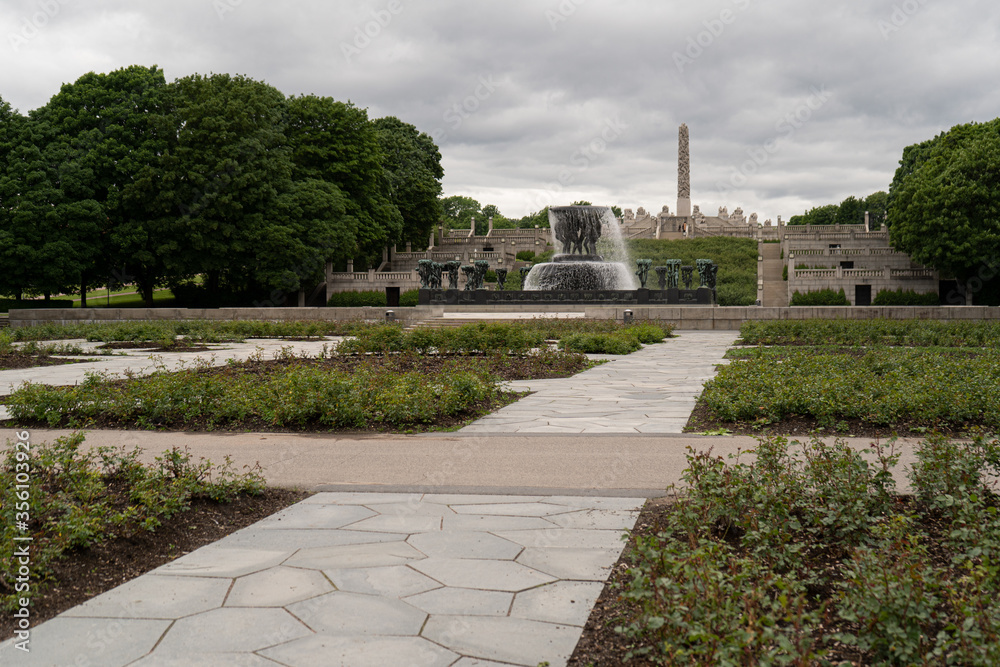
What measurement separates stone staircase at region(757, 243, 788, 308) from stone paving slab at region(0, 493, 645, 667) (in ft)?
149

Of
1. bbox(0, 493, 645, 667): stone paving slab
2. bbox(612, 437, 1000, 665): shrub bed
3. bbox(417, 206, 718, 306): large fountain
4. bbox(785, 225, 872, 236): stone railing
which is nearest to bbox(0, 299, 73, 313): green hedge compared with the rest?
bbox(417, 206, 718, 306): large fountain

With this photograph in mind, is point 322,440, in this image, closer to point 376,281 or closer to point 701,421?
point 701,421

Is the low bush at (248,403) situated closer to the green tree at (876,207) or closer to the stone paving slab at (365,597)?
the stone paving slab at (365,597)

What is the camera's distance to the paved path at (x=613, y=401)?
26.2ft

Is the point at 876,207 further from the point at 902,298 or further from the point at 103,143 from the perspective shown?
the point at 103,143

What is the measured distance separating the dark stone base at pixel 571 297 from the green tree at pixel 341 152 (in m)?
12.2

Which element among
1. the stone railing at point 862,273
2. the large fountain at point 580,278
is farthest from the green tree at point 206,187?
the stone railing at point 862,273

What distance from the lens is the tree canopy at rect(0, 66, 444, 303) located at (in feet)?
120

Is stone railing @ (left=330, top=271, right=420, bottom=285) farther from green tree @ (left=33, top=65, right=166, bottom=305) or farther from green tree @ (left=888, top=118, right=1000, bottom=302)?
green tree @ (left=888, top=118, right=1000, bottom=302)

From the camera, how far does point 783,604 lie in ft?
8.71

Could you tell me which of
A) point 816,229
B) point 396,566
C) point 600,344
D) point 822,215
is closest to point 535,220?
point 822,215

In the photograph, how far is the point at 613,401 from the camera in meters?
9.77

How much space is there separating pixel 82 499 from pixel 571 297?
93.5 feet

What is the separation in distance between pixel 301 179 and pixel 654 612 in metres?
45.2
